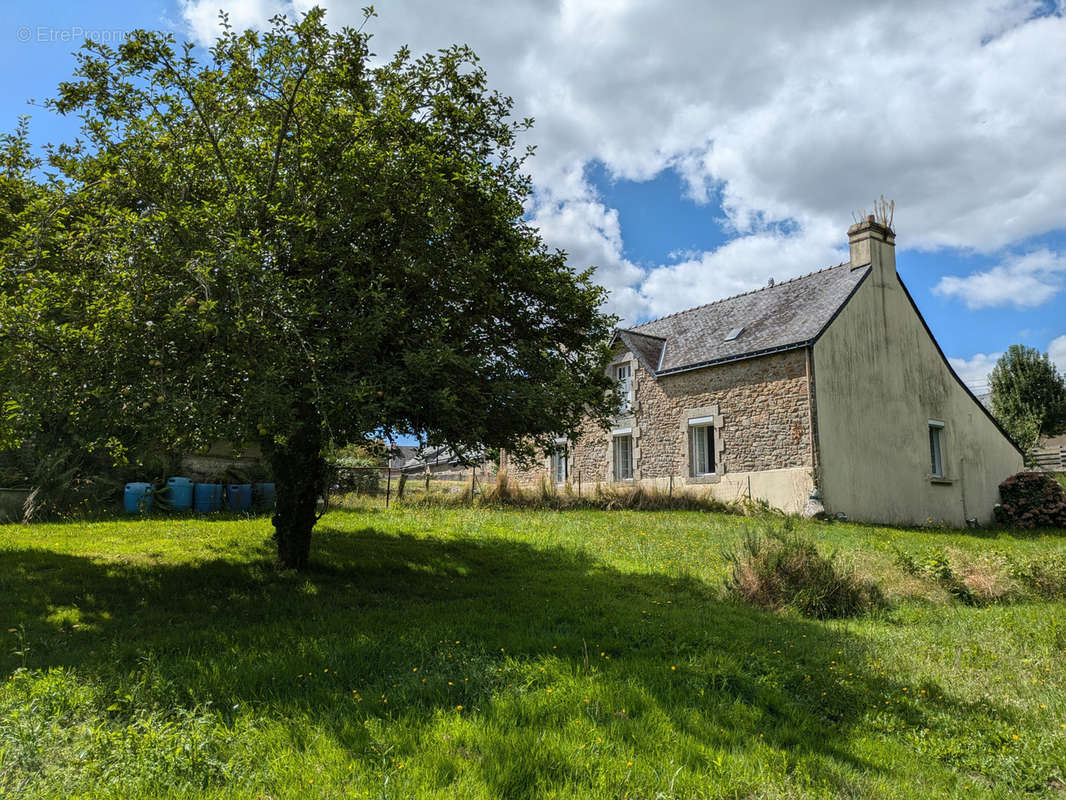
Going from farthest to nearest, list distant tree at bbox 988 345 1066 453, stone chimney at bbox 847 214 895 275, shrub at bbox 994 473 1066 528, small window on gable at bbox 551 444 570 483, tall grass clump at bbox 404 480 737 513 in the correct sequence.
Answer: distant tree at bbox 988 345 1066 453 < small window on gable at bbox 551 444 570 483 < shrub at bbox 994 473 1066 528 < stone chimney at bbox 847 214 895 275 < tall grass clump at bbox 404 480 737 513

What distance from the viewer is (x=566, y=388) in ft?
25.6

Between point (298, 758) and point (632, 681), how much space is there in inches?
95.8

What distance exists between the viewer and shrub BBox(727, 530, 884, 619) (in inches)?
316

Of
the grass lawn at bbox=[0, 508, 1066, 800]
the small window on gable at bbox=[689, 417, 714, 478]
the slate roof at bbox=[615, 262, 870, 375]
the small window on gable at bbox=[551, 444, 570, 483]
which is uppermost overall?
the slate roof at bbox=[615, 262, 870, 375]

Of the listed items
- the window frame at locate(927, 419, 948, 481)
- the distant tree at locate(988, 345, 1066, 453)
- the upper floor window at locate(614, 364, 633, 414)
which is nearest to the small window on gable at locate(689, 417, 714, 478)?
the upper floor window at locate(614, 364, 633, 414)

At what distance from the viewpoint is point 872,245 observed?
1922 cm

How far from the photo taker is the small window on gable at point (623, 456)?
22281 mm

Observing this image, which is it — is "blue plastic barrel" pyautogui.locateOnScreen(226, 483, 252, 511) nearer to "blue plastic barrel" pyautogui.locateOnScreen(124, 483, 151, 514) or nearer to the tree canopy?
"blue plastic barrel" pyautogui.locateOnScreen(124, 483, 151, 514)

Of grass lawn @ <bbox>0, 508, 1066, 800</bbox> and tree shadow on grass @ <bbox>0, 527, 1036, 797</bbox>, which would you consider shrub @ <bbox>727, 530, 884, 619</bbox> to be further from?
tree shadow on grass @ <bbox>0, 527, 1036, 797</bbox>

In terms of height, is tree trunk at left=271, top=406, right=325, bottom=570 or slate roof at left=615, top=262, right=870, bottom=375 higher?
slate roof at left=615, top=262, right=870, bottom=375

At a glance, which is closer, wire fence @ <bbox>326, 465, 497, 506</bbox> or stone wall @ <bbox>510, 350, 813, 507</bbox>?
wire fence @ <bbox>326, 465, 497, 506</bbox>

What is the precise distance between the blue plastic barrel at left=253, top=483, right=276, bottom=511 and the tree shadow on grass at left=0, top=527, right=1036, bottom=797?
21.3 ft

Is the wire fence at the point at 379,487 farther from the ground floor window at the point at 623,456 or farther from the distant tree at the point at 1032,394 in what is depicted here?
the distant tree at the point at 1032,394

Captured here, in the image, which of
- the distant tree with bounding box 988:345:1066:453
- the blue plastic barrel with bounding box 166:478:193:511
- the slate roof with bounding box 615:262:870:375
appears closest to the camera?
the blue plastic barrel with bounding box 166:478:193:511
